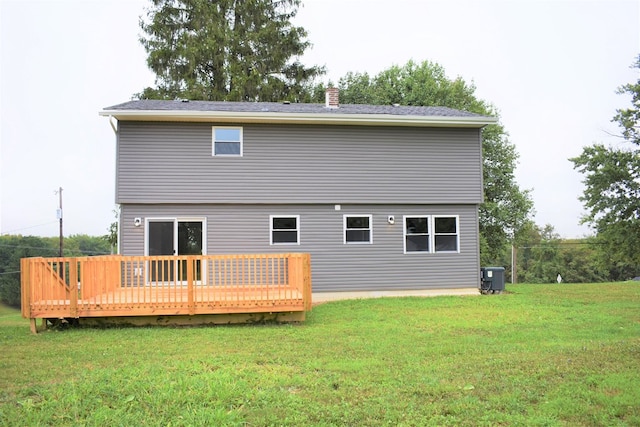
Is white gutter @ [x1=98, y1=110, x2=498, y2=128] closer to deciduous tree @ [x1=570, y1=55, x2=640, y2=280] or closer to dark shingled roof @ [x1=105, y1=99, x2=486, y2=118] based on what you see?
dark shingled roof @ [x1=105, y1=99, x2=486, y2=118]

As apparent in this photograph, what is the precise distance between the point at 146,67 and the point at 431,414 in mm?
24615

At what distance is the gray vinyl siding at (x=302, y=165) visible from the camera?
1298 cm

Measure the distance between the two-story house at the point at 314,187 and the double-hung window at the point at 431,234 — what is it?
29mm

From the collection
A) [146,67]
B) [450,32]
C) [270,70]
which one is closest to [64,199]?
[146,67]

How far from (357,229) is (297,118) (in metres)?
3.35

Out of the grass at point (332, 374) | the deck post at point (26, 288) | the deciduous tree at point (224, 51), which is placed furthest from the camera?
the deciduous tree at point (224, 51)

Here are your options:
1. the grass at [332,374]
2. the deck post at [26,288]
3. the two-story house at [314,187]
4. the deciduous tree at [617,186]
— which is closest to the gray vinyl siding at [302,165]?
the two-story house at [314,187]

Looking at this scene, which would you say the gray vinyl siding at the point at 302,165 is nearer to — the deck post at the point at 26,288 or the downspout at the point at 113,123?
the downspout at the point at 113,123

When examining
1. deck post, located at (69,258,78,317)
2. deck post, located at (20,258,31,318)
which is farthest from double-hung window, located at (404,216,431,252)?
deck post, located at (20,258,31,318)

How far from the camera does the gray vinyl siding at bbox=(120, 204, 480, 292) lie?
13094 millimetres

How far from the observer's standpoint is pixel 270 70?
1014 inches

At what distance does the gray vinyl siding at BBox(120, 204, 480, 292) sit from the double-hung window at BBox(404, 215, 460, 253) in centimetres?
15

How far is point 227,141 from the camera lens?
43.8 feet

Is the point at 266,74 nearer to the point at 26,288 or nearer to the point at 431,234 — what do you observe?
the point at 431,234
